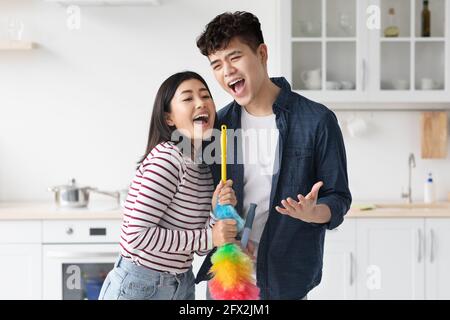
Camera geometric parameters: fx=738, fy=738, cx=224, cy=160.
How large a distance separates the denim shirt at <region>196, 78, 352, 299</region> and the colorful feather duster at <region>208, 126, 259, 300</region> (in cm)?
13

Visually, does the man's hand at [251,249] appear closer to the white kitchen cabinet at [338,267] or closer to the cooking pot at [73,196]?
the white kitchen cabinet at [338,267]

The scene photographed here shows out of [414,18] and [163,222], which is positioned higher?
[414,18]

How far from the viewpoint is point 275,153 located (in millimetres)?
1512

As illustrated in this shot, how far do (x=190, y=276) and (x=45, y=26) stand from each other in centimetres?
217

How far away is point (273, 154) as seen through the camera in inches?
61.1

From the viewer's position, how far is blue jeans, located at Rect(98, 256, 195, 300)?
144cm

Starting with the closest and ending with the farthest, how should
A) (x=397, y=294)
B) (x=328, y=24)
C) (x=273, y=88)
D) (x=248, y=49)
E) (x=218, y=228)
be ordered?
(x=218, y=228) < (x=248, y=49) < (x=273, y=88) < (x=397, y=294) < (x=328, y=24)

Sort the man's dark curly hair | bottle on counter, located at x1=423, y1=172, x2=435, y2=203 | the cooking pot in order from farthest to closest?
bottle on counter, located at x1=423, y1=172, x2=435, y2=203
the cooking pot
the man's dark curly hair

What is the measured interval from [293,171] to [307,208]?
16 cm

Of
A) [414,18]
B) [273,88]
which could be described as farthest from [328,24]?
[273,88]

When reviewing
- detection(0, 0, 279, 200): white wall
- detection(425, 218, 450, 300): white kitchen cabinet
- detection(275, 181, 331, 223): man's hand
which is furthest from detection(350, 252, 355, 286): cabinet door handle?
detection(275, 181, 331, 223): man's hand

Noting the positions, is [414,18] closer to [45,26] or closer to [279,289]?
[45,26]

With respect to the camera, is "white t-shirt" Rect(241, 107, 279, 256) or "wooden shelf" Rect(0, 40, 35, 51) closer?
"white t-shirt" Rect(241, 107, 279, 256)

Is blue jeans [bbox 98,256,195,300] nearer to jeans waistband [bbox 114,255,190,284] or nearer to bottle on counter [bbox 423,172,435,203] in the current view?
jeans waistband [bbox 114,255,190,284]
